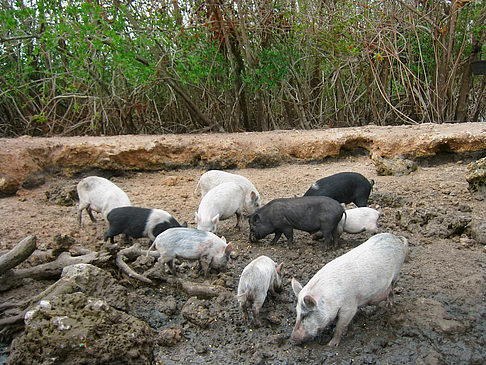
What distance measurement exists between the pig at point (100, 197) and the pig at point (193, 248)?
1423mm

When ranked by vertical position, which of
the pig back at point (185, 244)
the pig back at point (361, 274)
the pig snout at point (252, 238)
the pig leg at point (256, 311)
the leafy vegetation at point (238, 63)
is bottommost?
the pig snout at point (252, 238)

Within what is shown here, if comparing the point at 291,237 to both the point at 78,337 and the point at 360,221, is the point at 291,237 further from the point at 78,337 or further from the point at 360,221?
the point at 78,337

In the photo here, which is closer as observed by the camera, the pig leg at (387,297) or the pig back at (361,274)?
the pig back at (361,274)

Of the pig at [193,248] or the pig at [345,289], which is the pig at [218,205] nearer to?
the pig at [193,248]

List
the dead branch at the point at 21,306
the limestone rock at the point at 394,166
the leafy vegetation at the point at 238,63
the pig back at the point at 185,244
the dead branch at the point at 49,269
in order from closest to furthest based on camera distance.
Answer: the dead branch at the point at 21,306, the dead branch at the point at 49,269, the pig back at the point at 185,244, the limestone rock at the point at 394,166, the leafy vegetation at the point at 238,63

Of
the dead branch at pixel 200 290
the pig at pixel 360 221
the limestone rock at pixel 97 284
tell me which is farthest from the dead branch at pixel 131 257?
the pig at pixel 360 221

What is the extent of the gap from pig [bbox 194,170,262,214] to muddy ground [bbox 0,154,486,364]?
29 centimetres

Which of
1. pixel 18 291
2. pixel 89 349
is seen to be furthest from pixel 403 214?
pixel 18 291

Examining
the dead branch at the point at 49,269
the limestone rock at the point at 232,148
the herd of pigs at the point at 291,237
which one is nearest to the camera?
the herd of pigs at the point at 291,237

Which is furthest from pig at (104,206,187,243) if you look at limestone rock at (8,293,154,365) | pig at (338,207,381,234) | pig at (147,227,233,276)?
pig at (338,207,381,234)

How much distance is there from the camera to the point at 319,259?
4254 mm

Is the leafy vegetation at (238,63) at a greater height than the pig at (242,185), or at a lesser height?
greater

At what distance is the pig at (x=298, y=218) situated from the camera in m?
4.47

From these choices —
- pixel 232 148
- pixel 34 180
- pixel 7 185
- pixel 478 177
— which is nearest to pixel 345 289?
pixel 478 177
